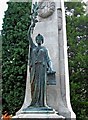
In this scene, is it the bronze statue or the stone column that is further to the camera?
the stone column

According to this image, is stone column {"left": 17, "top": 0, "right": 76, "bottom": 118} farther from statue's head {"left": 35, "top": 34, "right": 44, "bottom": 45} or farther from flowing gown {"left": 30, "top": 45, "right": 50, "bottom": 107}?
statue's head {"left": 35, "top": 34, "right": 44, "bottom": 45}

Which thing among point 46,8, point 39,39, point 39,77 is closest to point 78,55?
point 46,8

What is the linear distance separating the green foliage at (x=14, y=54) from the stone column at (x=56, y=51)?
446 cm

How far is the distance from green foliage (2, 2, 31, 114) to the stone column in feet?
14.6

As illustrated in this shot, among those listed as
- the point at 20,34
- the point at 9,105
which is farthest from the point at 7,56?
the point at 9,105

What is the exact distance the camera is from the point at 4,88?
1395 centimetres

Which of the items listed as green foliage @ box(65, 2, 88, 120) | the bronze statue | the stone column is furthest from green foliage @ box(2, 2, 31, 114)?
the bronze statue

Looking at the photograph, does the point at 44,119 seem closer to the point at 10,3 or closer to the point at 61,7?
the point at 61,7

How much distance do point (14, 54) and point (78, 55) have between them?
2.57 meters

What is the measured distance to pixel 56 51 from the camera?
29.8ft

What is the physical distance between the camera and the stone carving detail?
943 cm

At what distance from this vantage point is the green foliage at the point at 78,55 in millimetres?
13516

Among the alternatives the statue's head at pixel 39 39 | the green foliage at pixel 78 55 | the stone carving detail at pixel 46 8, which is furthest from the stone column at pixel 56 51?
the green foliage at pixel 78 55

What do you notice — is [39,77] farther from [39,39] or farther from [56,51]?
[56,51]
